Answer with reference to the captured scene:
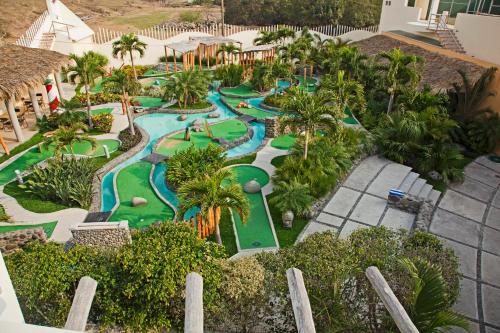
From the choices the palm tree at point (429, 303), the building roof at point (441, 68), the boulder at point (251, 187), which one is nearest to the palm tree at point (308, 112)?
the boulder at point (251, 187)

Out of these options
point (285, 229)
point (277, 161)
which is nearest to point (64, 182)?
point (285, 229)

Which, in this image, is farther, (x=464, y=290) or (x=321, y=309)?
(x=464, y=290)

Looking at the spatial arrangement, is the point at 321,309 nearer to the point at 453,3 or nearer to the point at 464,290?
the point at 464,290

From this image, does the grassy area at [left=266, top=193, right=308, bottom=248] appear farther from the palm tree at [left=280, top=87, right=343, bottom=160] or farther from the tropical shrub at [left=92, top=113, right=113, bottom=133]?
the tropical shrub at [left=92, top=113, right=113, bottom=133]

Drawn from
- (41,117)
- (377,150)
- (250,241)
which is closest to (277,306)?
(250,241)

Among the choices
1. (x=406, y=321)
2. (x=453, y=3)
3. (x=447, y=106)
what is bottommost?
(x=447, y=106)
